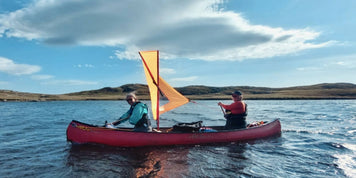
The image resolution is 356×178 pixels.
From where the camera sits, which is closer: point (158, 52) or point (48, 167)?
point (48, 167)

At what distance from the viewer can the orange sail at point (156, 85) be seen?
13.2 meters

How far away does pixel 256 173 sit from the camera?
29.3ft

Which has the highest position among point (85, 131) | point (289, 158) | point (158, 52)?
point (158, 52)

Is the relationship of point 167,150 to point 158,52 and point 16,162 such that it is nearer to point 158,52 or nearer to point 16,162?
point 158,52

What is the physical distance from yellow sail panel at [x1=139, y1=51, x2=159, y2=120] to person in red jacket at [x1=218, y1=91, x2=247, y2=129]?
12.7 feet

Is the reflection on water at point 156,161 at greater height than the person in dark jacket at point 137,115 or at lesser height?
lesser

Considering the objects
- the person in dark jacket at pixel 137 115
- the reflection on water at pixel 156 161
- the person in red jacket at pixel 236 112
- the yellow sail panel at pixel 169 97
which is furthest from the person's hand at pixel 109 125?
the person in red jacket at pixel 236 112

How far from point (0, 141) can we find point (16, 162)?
5.72m

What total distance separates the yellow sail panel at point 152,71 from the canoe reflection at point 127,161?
101 inches

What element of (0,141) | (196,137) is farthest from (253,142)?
(0,141)

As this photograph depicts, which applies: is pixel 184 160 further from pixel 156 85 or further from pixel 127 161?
pixel 156 85

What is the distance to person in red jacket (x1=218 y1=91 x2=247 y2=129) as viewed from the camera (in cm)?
1392

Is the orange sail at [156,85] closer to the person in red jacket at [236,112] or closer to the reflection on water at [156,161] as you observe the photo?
the reflection on water at [156,161]

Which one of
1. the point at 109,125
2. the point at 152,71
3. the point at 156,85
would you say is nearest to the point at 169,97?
the point at 156,85
